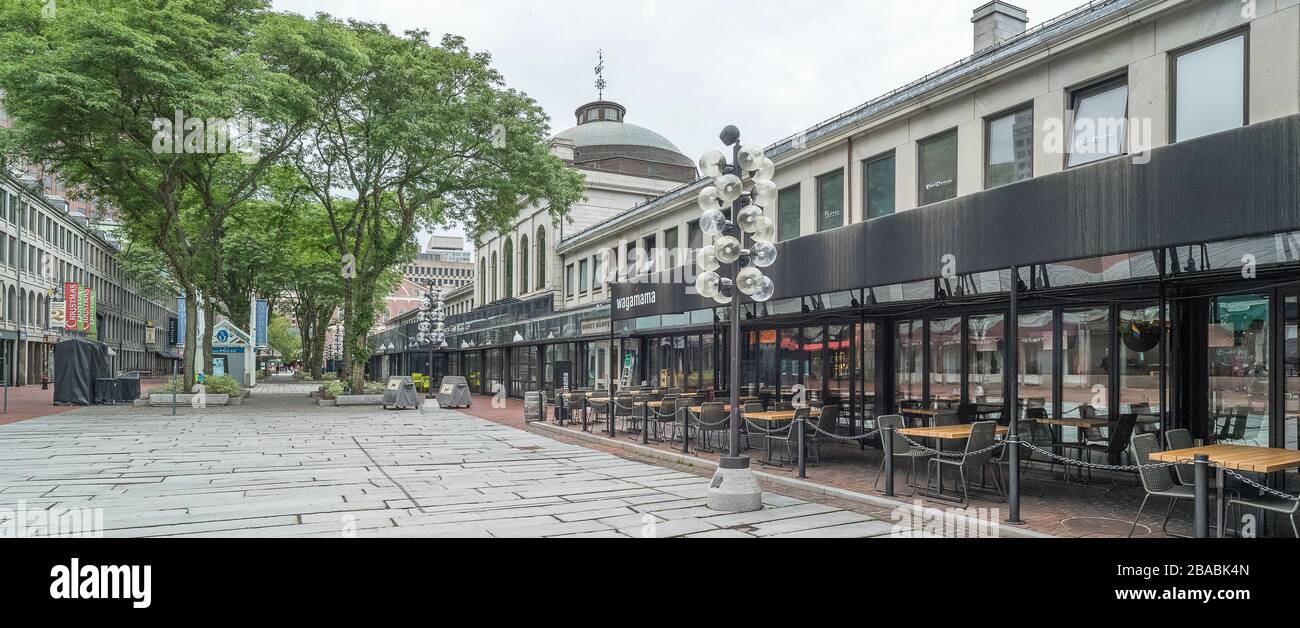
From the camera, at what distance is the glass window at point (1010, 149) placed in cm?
1525

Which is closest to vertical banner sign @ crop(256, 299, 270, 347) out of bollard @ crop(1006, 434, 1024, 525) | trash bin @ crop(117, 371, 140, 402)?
trash bin @ crop(117, 371, 140, 402)

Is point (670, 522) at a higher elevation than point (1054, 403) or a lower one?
lower

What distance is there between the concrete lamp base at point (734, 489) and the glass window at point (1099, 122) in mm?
9250

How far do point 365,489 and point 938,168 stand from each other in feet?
44.7

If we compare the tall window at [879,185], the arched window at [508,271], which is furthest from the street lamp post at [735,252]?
the arched window at [508,271]

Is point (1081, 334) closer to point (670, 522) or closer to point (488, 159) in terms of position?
point (670, 522)

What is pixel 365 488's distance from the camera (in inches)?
430

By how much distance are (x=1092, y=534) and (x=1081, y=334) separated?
5779mm

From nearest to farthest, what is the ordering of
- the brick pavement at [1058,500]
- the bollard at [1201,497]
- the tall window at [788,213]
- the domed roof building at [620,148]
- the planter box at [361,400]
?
1. the bollard at [1201,497]
2. the brick pavement at [1058,500]
3. the tall window at [788,213]
4. the planter box at [361,400]
5. the domed roof building at [620,148]

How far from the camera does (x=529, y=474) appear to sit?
12469 millimetres

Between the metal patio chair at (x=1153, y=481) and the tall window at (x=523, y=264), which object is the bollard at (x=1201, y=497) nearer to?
the metal patio chair at (x=1153, y=481)

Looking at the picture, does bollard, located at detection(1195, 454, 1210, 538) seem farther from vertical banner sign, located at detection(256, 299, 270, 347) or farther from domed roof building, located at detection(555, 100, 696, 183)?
vertical banner sign, located at detection(256, 299, 270, 347)

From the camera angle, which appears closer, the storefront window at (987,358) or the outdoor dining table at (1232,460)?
the outdoor dining table at (1232,460)
